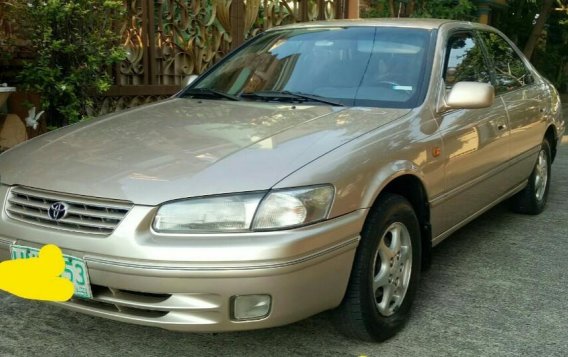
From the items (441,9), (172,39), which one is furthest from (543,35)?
(172,39)

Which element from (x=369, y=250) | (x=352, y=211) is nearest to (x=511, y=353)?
(x=369, y=250)

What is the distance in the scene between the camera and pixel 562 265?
13.4 ft

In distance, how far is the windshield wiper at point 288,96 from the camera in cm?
343

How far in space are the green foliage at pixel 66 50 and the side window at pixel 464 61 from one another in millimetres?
2783

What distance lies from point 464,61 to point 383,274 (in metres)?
1.75

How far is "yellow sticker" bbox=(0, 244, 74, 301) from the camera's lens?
2.46 m

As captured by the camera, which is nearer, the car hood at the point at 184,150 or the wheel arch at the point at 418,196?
the car hood at the point at 184,150

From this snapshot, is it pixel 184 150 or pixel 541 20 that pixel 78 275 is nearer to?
pixel 184 150

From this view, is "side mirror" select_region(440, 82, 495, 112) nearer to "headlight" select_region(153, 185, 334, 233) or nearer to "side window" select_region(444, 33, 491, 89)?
"side window" select_region(444, 33, 491, 89)

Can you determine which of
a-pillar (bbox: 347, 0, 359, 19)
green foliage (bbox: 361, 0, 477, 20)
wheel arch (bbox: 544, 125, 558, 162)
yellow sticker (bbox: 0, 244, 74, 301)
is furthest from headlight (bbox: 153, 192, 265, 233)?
a-pillar (bbox: 347, 0, 359, 19)

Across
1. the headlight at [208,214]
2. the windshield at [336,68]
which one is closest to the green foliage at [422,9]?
the windshield at [336,68]

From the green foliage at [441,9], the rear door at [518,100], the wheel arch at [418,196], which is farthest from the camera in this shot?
the green foliage at [441,9]

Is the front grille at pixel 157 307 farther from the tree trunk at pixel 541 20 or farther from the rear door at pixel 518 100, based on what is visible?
the tree trunk at pixel 541 20

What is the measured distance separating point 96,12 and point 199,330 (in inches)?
141
